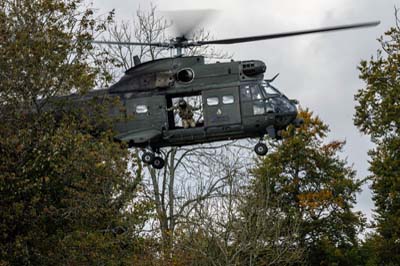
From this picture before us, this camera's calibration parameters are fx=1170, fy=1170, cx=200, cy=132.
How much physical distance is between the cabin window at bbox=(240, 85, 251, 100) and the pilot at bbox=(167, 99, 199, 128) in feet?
6.04

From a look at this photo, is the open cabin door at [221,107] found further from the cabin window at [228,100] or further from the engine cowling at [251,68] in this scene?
the engine cowling at [251,68]

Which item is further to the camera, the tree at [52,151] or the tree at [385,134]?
the tree at [385,134]

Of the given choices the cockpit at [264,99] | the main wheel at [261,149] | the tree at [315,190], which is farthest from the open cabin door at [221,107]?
the tree at [315,190]

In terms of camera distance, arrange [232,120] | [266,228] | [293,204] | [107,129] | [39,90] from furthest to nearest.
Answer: [293,204] < [266,228] < [232,120] < [107,129] < [39,90]

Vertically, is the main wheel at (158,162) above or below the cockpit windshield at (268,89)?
below

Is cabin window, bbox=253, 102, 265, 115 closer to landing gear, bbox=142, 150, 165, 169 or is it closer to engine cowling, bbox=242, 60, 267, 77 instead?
engine cowling, bbox=242, 60, 267, 77

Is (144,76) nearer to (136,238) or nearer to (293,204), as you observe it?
(136,238)

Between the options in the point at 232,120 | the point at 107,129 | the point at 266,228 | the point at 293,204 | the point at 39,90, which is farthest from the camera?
the point at 293,204

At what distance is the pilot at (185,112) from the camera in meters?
38.4

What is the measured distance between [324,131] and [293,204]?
16.4ft

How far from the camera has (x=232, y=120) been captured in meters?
38.0

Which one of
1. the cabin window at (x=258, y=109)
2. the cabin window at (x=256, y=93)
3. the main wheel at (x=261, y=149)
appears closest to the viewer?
the main wheel at (x=261, y=149)

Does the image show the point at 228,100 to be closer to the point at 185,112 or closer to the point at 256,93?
the point at 256,93

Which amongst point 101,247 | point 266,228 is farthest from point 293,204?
point 101,247
